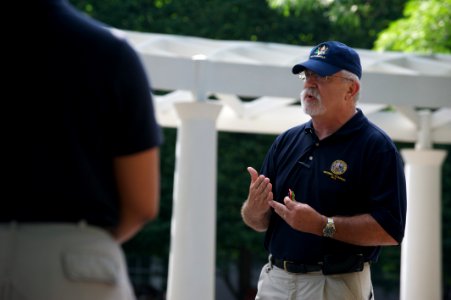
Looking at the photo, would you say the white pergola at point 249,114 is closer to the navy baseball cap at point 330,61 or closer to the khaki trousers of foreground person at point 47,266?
the navy baseball cap at point 330,61

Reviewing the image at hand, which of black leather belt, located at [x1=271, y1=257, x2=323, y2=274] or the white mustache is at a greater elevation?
the white mustache

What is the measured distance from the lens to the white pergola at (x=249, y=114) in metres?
11.4

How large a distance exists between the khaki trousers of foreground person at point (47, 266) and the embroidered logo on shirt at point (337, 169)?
2.37 metres

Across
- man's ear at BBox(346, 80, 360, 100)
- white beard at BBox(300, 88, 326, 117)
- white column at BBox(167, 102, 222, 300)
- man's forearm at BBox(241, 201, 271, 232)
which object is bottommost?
white column at BBox(167, 102, 222, 300)

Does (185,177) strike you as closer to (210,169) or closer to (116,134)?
(210,169)

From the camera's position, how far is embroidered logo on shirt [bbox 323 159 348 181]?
513cm

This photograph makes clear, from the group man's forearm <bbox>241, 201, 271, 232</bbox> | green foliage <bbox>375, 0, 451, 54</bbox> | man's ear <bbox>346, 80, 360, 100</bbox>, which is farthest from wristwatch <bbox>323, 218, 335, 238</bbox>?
green foliage <bbox>375, 0, 451, 54</bbox>

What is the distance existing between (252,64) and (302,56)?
119 centimetres

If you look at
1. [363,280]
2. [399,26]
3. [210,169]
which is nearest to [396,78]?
[210,169]

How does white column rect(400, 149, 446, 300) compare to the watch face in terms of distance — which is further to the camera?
white column rect(400, 149, 446, 300)

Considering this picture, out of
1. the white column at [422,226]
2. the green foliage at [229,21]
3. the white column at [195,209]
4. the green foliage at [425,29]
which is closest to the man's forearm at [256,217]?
the white column at [195,209]

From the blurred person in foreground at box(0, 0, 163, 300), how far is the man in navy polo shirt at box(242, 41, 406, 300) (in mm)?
2029

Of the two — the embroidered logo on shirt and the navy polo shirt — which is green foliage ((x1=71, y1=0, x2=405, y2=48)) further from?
the embroidered logo on shirt

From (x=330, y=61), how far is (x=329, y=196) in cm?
68
